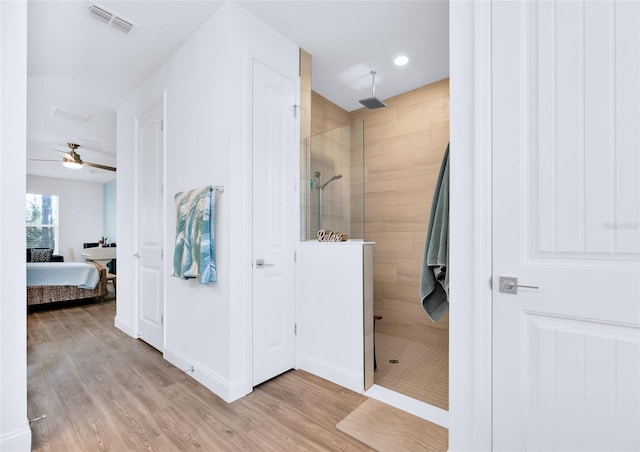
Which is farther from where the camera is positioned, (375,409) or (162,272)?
(162,272)

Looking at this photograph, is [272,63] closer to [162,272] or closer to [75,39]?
[75,39]

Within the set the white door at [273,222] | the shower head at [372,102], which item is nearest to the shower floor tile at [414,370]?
the white door at [273,222]

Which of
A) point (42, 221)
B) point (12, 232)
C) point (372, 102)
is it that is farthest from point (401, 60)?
point (42, 221)

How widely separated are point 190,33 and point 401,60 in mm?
1782

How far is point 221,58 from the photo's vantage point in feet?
7.23

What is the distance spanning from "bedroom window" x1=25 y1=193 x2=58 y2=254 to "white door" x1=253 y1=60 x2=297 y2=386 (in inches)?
317

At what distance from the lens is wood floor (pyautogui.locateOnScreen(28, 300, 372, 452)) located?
65.7 inches
